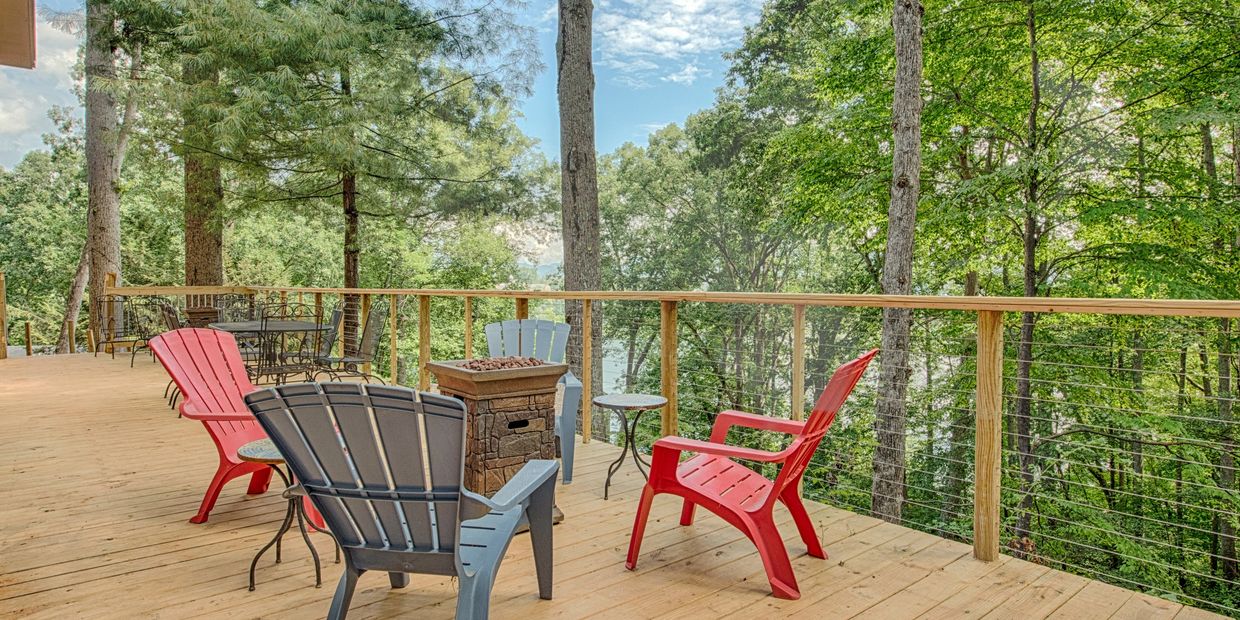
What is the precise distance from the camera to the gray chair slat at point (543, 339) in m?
4.09

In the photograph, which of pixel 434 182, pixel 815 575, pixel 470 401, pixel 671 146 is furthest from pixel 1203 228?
pixel 671 146

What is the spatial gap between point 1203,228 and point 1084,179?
156cm

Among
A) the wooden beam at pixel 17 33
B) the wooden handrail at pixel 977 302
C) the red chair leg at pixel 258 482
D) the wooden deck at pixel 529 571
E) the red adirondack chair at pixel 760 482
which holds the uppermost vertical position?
the wooden beam at pixel 17 33

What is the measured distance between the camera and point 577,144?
26.5 ft

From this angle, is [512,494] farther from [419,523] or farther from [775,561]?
[775,561]

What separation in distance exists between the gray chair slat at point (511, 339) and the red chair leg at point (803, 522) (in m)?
1.98

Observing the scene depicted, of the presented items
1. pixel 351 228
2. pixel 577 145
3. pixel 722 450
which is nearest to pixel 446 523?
pixel 722 450

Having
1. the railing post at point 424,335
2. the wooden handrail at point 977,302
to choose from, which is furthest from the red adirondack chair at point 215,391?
the railing post at point 424,335

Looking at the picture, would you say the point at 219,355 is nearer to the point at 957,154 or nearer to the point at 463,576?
the point at 463,576

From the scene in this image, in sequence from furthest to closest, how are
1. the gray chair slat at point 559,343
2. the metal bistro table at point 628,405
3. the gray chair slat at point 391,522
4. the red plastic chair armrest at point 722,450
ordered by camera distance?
the gray chair slat at point 559,343 → the metal bistro table at point 628,405 → the red plastic chair armrest at point 722,450 → the gray chair slat at point 391,522

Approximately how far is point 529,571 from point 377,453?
3.41 ft

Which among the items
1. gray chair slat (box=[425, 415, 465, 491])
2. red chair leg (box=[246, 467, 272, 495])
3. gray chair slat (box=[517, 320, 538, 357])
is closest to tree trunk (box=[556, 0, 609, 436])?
gray chair slat (box=[517, 320, 538, 357])

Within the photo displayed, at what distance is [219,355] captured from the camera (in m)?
3.45

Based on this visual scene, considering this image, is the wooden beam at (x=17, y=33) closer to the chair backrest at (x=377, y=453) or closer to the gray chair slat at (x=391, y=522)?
the chair backrest at (x=377, y=453)
